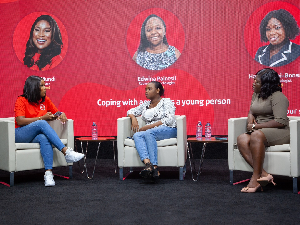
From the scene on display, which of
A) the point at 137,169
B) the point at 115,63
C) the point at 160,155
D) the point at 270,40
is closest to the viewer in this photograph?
the point at 160,155

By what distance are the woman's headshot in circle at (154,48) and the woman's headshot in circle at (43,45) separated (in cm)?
120

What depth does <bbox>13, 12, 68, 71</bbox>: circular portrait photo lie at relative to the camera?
5355mm

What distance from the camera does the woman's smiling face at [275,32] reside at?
16.0ft

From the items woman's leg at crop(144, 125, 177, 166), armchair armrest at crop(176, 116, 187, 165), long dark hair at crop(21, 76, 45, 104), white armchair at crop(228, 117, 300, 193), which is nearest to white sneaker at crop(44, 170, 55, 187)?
long dark hair at crop(21, 76, 45, 104)

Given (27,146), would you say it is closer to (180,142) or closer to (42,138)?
(42,138)

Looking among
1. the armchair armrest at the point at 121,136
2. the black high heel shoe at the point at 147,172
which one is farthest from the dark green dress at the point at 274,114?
the armchair armrest at the point at 121,136

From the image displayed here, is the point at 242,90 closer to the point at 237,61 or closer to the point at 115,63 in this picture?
the point at 237,61

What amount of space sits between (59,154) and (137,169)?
44.2 inches

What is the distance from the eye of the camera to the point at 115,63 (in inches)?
207

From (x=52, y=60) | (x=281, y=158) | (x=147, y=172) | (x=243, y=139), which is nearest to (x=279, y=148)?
(x=281, y=158)

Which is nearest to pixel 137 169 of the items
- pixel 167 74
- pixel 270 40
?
pixel 167 74

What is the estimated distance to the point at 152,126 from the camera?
4031 millimetres

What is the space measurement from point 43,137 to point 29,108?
0.38 meters

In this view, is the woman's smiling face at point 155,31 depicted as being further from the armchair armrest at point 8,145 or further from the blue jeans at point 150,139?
the armchair armrest at point 8,145
